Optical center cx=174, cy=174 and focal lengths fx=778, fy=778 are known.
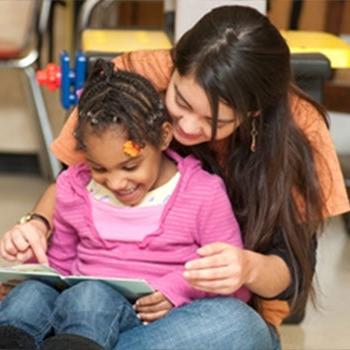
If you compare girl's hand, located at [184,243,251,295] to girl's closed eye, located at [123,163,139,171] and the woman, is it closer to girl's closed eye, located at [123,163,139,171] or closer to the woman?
the woman

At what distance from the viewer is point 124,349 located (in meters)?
1.09

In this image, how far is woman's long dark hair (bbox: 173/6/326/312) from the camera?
1084 millimetres

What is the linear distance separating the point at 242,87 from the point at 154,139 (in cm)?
15

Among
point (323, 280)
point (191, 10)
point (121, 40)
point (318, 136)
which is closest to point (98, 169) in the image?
point (318, 136)

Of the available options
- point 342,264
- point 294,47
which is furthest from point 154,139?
point 342,264

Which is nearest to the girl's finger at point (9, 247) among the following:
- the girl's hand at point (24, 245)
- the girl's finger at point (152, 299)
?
the girl's hand at point (24, 245)

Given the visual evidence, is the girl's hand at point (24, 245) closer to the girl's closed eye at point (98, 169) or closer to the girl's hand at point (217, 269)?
the girl's closed eye at point (98, 169)

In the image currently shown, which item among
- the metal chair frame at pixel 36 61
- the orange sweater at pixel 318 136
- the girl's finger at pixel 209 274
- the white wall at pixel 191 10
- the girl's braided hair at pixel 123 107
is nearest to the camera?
the girl's finger at pixel 209 274

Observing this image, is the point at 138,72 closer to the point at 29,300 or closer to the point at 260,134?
the point at 260,134

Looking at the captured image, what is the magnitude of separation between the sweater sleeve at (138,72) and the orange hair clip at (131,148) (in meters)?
0.15

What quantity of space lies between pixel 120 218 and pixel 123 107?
18 centimetres

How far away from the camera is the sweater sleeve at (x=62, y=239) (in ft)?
4.05

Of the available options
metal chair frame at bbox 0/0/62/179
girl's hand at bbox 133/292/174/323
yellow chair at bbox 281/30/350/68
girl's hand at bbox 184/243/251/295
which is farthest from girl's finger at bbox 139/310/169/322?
metal chair frame at bbox 0/0/62/179

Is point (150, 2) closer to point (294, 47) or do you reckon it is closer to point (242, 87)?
point (294, 47)
